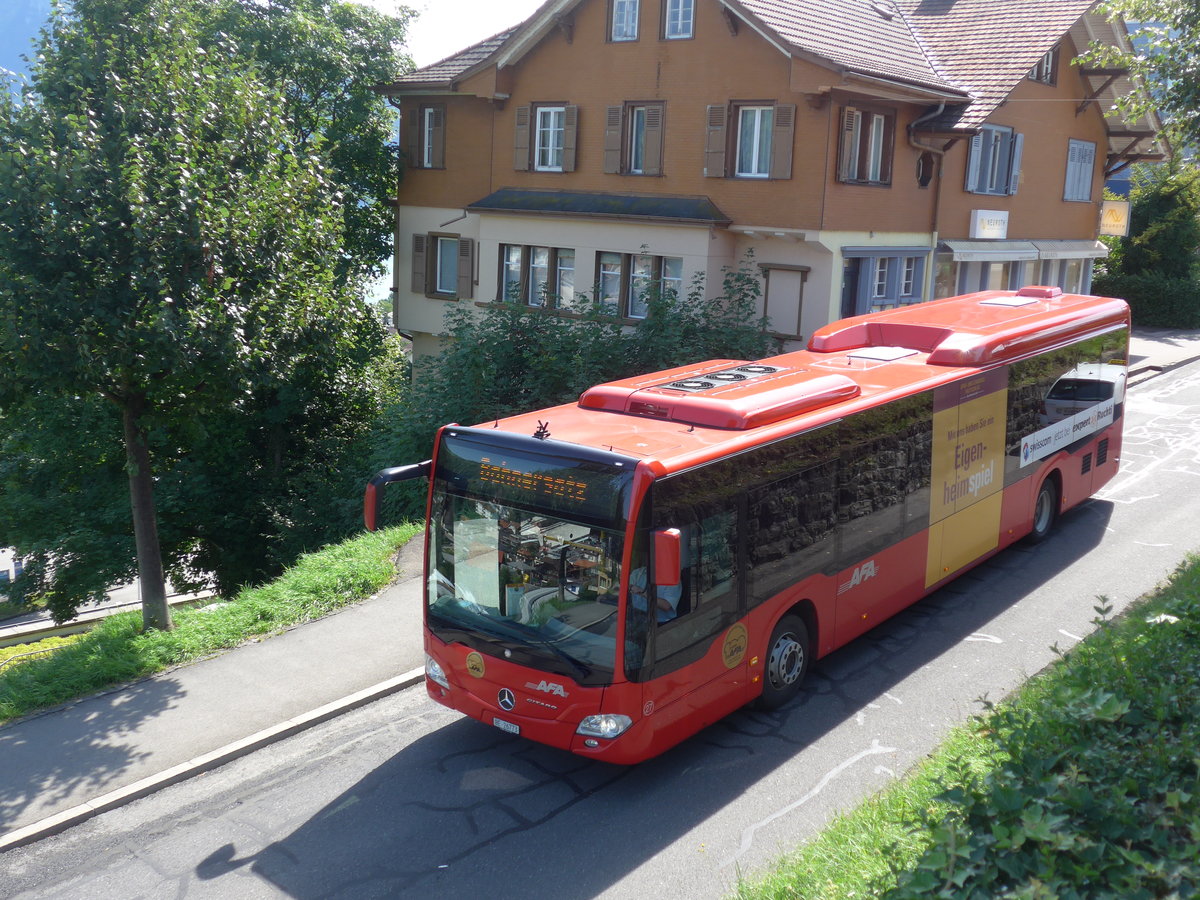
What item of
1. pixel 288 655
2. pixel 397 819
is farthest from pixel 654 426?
pixel 288 655

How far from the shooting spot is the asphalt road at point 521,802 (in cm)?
725

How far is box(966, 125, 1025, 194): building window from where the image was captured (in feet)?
86.2

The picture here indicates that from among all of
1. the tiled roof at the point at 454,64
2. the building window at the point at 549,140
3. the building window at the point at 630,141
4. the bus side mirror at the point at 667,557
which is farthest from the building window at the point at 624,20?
the bus side mirror at the point at 667,557

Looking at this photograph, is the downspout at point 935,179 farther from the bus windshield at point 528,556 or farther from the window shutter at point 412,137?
the bus windshield at point 528,556

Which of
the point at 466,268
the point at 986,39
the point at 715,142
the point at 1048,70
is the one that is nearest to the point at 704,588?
the point at 715,142

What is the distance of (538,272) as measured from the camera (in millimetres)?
26578

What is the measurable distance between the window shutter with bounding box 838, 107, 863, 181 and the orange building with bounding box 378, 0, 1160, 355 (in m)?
0.04

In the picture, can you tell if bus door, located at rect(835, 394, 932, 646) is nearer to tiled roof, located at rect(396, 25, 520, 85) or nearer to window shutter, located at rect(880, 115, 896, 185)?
window shutter, located at rect(880, 115, 896, 185)

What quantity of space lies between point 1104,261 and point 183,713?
3705cm

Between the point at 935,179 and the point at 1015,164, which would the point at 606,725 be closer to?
the point at 935,179

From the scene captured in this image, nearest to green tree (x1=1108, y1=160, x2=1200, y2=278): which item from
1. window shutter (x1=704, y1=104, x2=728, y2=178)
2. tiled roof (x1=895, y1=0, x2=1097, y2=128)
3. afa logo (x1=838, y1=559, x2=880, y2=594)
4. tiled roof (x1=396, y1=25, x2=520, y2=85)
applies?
tiled roof (x1=895, y1=0, x2=1097, y2=128)

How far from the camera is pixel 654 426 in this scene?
906 cm

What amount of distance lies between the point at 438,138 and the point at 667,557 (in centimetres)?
2457

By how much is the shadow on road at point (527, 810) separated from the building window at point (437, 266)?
856 inches
